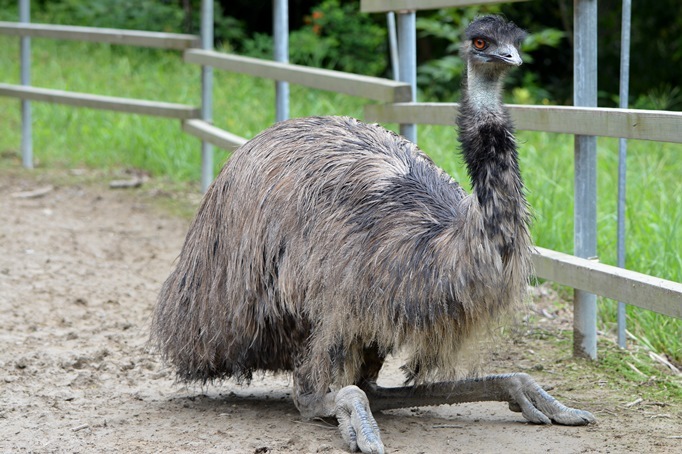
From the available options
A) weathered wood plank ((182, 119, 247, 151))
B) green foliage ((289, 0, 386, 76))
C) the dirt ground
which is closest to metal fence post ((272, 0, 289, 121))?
weathered wood plank ((182, 119, 247, 151))

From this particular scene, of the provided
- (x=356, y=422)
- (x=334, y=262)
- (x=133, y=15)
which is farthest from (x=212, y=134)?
(x=133, y=15)

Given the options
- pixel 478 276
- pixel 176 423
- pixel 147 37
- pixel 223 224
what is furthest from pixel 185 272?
pixel 147 37

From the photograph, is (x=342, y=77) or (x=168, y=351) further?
(x=342, y=77)

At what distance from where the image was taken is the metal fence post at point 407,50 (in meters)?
5.01

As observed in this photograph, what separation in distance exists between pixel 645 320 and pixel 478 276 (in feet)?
5.69

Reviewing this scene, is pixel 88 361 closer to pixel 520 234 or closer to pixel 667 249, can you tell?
pixel 520 234

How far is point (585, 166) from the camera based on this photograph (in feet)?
14.0

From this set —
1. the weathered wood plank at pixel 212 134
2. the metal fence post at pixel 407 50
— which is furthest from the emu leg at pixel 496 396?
the weathered wood plank at pixel 212 134

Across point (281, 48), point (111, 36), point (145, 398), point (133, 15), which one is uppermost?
point (133, 15)

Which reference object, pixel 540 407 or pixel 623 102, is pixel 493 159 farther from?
pixel 623 102

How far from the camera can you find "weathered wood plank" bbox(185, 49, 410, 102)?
5.04m

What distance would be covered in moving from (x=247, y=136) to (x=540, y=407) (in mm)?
4631

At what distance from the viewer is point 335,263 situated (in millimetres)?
3568

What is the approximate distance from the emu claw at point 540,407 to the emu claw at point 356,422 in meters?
0.53
